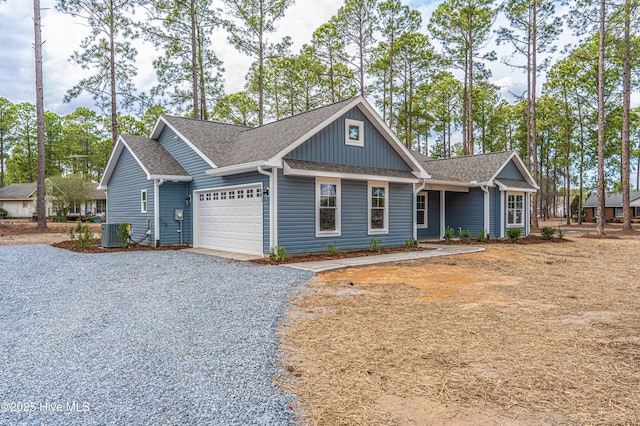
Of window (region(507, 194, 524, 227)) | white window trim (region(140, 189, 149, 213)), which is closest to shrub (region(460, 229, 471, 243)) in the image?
window (region(507, 194, 524, 227))

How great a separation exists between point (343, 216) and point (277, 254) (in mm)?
2638

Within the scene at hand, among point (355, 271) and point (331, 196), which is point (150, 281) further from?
point (331, 196)

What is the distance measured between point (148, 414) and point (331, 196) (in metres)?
8.93

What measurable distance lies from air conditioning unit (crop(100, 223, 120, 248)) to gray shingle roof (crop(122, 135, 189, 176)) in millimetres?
2295

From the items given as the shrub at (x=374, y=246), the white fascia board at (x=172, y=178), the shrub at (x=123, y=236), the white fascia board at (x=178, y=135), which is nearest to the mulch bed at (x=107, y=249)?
the shrub at (x=123, y=236)

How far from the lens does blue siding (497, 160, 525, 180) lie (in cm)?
1746

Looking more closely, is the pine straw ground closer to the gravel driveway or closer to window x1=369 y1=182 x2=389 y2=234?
the gravel driveway

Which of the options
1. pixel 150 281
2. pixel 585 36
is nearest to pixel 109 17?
pixel 150 281

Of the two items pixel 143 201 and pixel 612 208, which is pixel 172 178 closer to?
pixel 143 201

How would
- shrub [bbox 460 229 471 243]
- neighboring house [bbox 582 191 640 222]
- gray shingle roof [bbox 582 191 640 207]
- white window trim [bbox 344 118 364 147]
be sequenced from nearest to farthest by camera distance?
white window trim [bbox 344 118 364 147] → shrub [bbox 460 229 471 243] → gray shingle roof [bbox 582 191 640 207] → neighboring house [bbox 582 191 640 222]

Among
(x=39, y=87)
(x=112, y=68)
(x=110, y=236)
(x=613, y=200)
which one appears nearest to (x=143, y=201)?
(x=110, y=236)

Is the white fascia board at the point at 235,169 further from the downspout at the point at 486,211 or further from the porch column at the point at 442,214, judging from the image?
the downspout at the point at 486,211

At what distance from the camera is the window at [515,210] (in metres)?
17.5

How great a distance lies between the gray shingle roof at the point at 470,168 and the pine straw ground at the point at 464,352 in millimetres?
9938
